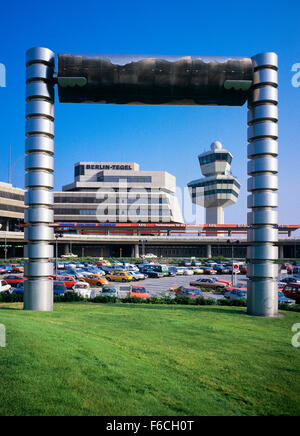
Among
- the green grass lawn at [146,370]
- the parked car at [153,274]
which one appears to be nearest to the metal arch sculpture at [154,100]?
the green grass lawn at [146,370]

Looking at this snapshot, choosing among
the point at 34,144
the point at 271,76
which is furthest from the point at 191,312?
the point at 271,76

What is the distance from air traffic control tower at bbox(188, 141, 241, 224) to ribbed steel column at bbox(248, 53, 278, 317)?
291ft

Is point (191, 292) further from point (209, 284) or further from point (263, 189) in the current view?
point (263, 189)

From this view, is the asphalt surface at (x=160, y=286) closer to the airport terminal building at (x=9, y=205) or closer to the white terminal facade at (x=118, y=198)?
the airport terminal building at (x=9, y=205)

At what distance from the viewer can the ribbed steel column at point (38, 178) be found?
16.0 metres

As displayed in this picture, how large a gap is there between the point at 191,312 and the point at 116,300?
672 centimetres

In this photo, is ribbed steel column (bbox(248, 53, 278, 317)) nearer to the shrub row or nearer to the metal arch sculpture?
the metal arch sculpture

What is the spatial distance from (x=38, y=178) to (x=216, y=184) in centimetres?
9226

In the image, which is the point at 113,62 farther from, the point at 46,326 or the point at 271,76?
the point at 46,326

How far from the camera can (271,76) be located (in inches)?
660

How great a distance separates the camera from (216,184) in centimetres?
10481

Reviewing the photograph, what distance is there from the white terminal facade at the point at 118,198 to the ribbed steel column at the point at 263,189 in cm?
9195

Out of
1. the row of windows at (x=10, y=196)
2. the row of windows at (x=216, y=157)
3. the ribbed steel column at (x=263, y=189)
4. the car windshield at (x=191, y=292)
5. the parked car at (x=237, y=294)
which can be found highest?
the row of windows at (x=216, y=157)
